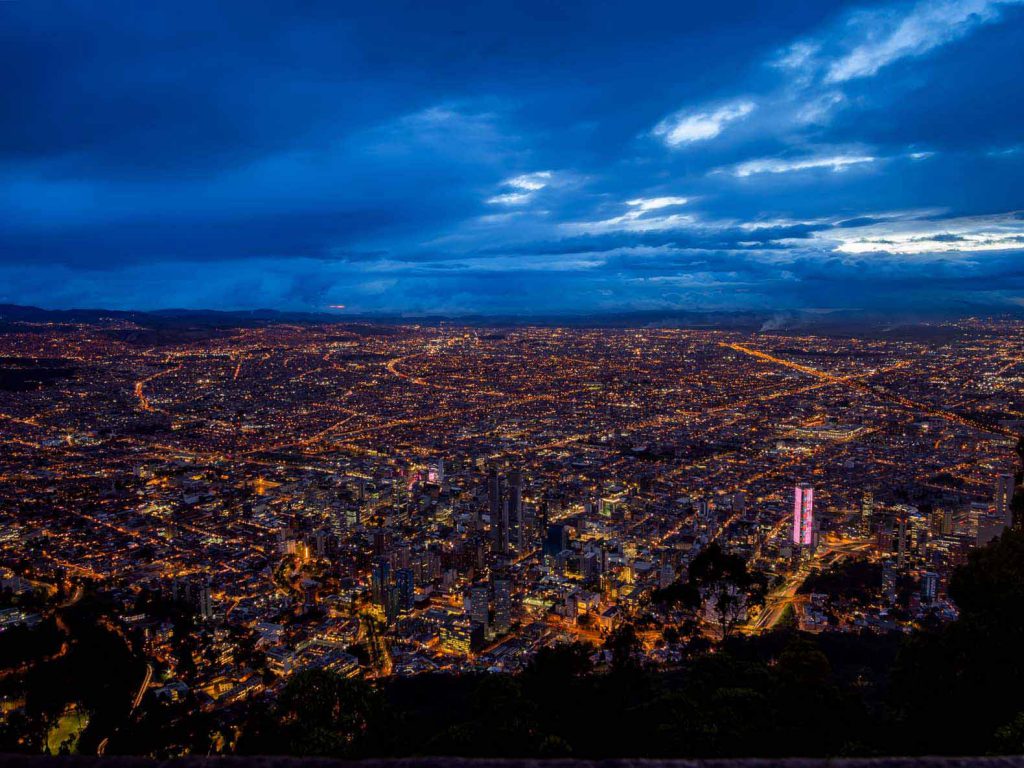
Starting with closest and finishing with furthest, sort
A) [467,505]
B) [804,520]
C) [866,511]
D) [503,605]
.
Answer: [503,605] < [804,520] < [866,511] < [467,505]

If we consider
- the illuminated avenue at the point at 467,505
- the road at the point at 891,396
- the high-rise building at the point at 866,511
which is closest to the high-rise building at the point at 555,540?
the illuminated avenue at the point at 467,505

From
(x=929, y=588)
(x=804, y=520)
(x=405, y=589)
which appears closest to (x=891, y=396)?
(x=804, y=520)

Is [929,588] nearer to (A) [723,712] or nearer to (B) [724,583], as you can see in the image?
(B) [724,583]

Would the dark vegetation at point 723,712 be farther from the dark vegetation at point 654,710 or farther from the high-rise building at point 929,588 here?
the high-rise building at point 929,588

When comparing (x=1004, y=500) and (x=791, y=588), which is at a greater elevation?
(x=1004, y=500)

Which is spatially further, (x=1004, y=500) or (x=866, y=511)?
(x=866, y=511)

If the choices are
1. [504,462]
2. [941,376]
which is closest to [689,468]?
[504,462]

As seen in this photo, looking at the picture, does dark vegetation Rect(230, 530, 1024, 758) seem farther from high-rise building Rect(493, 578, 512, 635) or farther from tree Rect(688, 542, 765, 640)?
high-rise building Rect(493, 578, 512, 635)

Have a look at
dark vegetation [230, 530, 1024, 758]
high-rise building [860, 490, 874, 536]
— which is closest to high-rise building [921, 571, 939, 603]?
high-rise building [860, 490, 874, 536]

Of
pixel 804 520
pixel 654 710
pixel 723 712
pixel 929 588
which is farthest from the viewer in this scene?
pixel 804 520

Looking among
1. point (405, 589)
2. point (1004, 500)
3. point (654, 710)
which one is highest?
point (654, 710)
